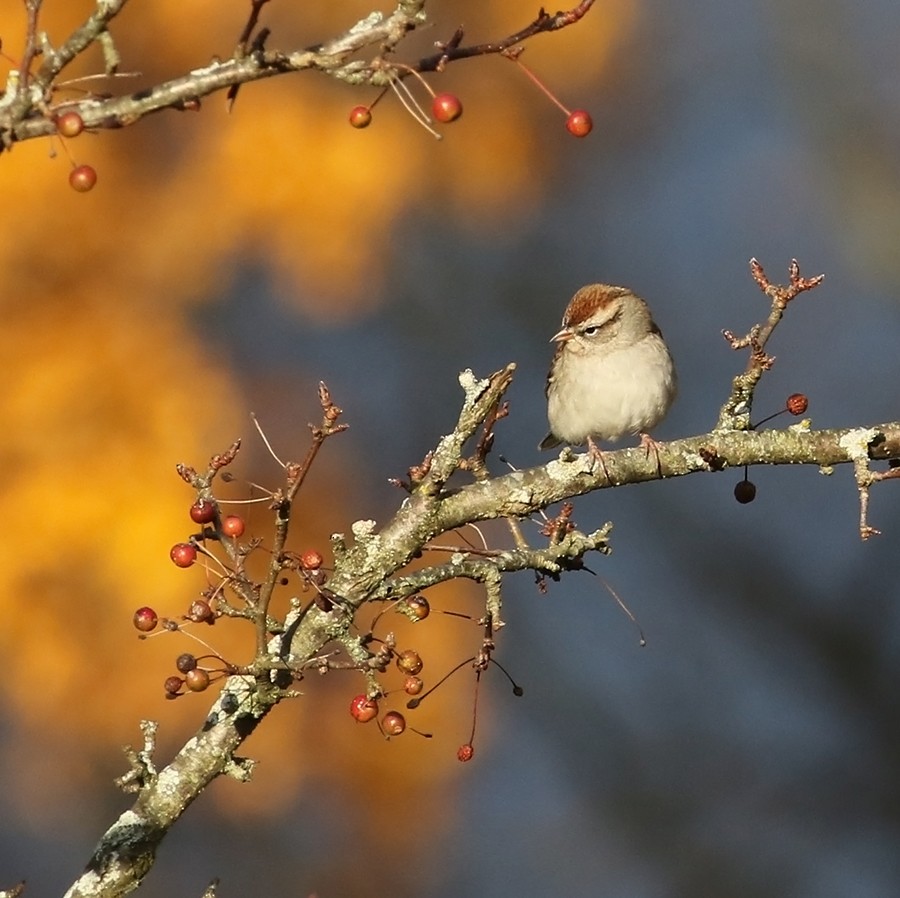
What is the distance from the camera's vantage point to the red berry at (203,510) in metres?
3.08

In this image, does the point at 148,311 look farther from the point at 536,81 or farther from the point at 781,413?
the point at 536,81

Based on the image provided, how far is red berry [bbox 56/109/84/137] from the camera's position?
2.25 meters

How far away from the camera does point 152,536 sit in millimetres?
6750

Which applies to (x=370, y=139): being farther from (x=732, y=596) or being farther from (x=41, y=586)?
A: (x=732, y=596)

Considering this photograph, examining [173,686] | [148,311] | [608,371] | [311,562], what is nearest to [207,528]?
[311,562]

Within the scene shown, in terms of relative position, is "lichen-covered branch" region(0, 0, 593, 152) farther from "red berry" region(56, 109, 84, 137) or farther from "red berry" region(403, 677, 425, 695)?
"red berry" region(403, 677, 425, 695)

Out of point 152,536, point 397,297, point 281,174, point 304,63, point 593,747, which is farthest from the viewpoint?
point 593,747

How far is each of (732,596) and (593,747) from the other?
1537 millimetres

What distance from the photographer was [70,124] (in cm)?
227

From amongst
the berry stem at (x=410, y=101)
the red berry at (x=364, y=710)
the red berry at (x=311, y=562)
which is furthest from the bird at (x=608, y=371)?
the berry stem at (x=410, y=101)

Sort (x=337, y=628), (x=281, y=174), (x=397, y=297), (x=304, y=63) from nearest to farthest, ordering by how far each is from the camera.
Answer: (x=304, y=63)
(x=337, y=628)
(x=281, y=174)
(x=397, y=297)

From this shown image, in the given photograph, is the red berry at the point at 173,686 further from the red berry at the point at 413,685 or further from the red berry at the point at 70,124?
the red berry at the point at 70,124

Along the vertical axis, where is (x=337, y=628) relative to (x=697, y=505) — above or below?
below

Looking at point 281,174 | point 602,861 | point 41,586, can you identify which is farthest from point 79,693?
point 602,861
